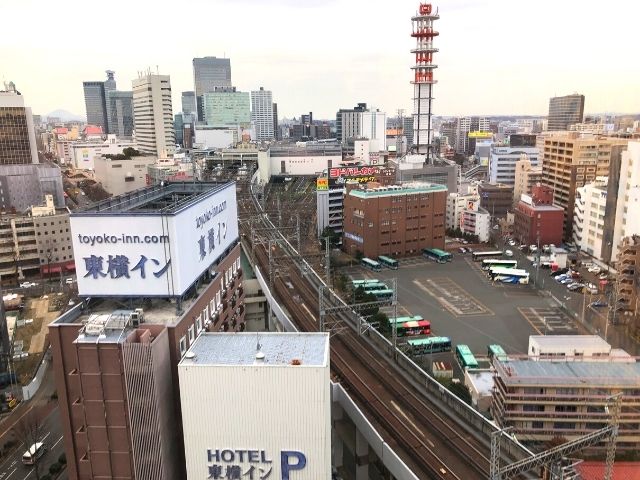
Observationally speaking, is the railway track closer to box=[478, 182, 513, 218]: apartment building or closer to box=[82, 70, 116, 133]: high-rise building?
box=[478, 182, 513, 218]: apartment building

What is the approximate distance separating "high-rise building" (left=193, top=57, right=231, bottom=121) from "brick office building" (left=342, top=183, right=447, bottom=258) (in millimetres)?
166091

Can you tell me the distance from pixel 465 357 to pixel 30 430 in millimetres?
16909

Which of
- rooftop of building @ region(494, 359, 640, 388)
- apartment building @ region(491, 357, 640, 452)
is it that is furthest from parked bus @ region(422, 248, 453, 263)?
apartment building @ region(491, 357, 640, 452)

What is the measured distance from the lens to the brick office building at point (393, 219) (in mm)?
38406

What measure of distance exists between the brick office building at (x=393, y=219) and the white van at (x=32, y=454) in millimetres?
26013

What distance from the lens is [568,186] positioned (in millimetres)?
45594

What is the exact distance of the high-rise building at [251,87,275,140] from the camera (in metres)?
154

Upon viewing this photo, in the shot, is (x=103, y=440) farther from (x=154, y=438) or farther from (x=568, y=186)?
(x=568, y=186)

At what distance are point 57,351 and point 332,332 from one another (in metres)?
12.4

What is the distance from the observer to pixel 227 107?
141000 millimetres

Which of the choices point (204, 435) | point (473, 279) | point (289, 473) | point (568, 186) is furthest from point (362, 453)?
point (568, 186)

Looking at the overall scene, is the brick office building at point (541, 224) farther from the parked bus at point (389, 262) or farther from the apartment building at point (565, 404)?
the apartment building at point (565, 404)

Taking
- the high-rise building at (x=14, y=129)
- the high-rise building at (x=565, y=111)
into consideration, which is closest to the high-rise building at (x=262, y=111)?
the high-rise building at (x=565, y=111)

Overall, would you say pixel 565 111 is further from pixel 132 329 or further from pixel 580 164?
pixel 132 329
